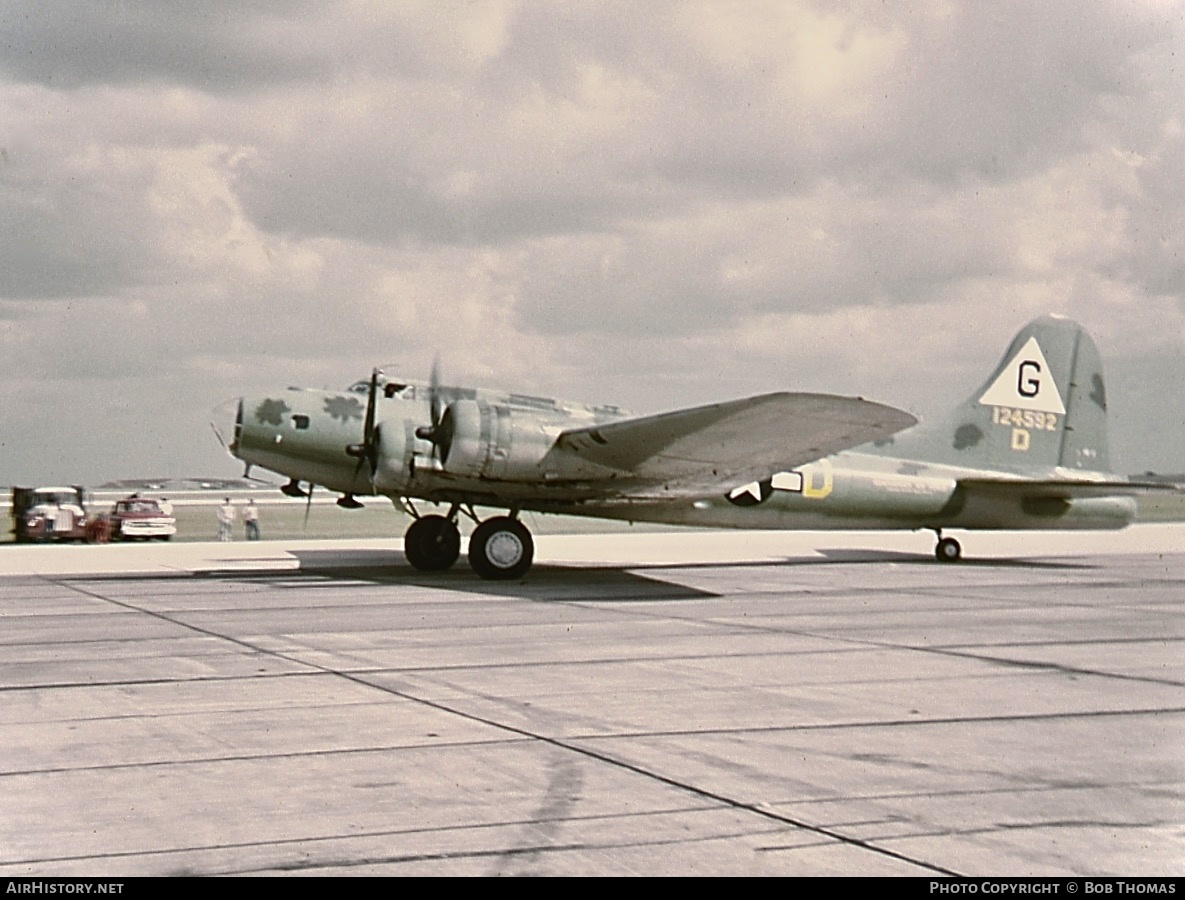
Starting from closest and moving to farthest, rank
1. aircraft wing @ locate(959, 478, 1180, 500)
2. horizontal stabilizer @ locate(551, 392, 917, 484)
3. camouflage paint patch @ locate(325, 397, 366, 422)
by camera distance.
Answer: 1. horizontal stabilizer @ locate(551, 392, 917, 484)
2. camouflage paint patch @ locate(325, 397, 366, 422)
3. aircraft wing @ locate(959, 478, 1180, 500)

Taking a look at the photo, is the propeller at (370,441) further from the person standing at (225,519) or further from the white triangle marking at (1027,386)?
the person standing at (225,519)

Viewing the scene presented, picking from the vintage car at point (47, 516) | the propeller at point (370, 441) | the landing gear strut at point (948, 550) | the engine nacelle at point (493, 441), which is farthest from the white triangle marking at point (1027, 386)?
the vintage car at point (47, 516)

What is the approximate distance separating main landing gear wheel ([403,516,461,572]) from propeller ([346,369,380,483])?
7.15ft

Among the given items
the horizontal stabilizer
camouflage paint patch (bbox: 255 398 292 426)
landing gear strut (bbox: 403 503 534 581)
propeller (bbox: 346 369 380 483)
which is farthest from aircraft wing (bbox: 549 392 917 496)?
camouflage paint patch (bbox: 255 398 292 426)

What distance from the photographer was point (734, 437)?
64.3 ft

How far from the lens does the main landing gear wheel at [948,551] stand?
28438 mm

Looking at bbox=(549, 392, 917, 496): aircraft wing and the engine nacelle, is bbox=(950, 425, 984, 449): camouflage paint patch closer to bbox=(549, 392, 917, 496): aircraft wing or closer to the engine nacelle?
bbox=(549, 392, 917, 496): aircraft wing

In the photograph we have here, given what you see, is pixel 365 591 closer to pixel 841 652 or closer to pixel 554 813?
pixel 841 652

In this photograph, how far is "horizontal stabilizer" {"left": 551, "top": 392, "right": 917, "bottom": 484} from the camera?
58.6ft

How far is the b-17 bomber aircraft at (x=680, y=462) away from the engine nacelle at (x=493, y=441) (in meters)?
0.03

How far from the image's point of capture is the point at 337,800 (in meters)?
6.41

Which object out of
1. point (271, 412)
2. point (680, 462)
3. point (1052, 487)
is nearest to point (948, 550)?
point (1052, 487)

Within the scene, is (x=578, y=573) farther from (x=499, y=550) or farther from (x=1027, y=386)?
(x=1027, y=386)

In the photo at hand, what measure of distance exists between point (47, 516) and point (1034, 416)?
29.3 m
